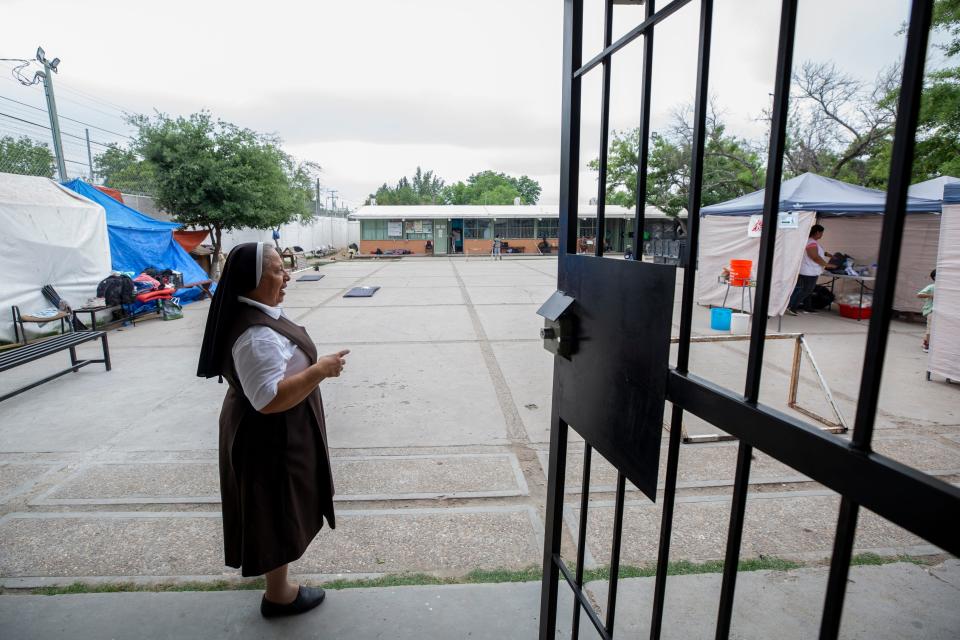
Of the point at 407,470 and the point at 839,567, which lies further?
the point at 407,470

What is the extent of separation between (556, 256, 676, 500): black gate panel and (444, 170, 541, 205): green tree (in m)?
75.5

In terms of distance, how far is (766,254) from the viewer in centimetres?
94

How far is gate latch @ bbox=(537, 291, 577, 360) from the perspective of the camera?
64.4 inches

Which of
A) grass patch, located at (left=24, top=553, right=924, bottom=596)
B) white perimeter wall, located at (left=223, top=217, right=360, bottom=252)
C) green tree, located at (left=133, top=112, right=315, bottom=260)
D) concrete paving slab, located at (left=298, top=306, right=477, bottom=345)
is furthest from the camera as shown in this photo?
white perimeter wall, located at (left=223, top=217, right=360, bottom=252)

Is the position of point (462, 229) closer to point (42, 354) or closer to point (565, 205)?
point (42, 354)

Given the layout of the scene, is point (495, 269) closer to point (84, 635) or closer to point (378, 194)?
point (84, 635)

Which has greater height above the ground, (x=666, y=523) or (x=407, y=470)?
(x=666, y=523)

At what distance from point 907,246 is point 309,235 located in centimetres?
2996

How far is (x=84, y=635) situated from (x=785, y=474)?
4.12m

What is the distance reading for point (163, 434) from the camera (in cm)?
456

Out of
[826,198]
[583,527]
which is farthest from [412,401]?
[826,198]

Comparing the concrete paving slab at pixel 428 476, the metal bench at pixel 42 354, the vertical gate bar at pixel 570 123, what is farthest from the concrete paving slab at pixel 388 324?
the vertical gate bar at pixel 570 123

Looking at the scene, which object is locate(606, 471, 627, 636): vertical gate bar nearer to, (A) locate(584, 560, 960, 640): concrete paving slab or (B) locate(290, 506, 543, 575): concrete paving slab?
(A) locate(584, 560, 960, 640): concrete paving slab

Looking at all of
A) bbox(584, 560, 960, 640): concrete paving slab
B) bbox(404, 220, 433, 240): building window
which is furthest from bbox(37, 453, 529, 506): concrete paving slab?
bbox(404, 220, 433, 240): building window
